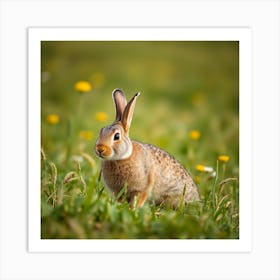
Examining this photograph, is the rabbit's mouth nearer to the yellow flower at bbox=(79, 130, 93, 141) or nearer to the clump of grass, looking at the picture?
the clump of grass

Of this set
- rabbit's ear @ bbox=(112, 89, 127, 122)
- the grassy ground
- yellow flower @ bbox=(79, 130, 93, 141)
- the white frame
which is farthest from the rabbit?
yellow flower @ bbox=(79, 130, 93, 141)

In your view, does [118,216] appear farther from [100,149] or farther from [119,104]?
[119,104]

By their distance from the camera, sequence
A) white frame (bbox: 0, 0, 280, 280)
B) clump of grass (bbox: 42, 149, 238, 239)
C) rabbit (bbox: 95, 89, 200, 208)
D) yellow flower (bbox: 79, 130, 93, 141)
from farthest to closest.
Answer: yellow flower (bbox: 79, 130, 93, 141), white frame (bbox: 0, 0, 280, 280), rabbit (bbox: 95, 89, 200, 208), clump of grass (bbox: 42, 149, 238, 239)

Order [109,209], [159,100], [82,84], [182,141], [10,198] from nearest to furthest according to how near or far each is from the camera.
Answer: [109,209] → [10,198] → [82,84] → [182,141] → [159,100]
